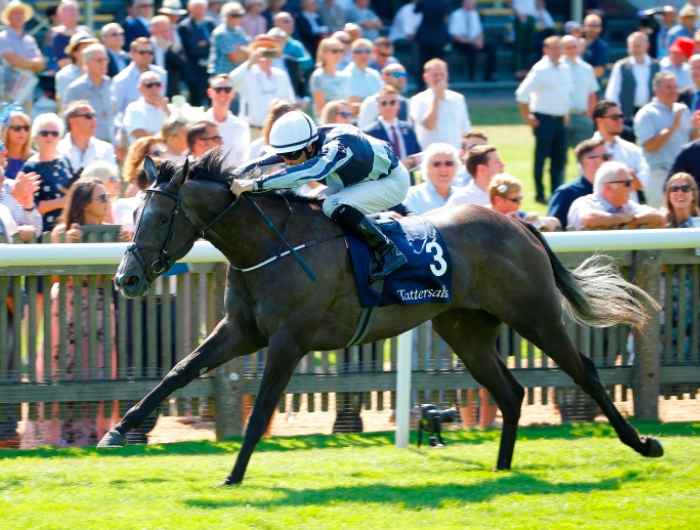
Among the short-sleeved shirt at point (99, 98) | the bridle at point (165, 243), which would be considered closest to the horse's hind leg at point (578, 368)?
the bridle at point (165, 243)

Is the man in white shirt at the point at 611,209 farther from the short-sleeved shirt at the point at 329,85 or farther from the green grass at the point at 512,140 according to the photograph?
the green grass at the point at 512,140

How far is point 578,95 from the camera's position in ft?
51.0

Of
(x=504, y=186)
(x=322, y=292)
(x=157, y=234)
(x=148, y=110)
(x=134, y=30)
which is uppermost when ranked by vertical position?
(x=134, y=30)

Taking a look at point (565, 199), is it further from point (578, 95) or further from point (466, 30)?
point (466, 30)

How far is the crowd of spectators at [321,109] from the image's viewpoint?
9680 millimetres

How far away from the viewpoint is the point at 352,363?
28.6 ft

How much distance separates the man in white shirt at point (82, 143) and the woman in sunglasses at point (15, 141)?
33 centimetres

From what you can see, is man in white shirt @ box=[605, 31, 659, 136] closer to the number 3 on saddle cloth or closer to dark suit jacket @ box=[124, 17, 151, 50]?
dark suit jacket @ box=[124, 17, 151, 50]

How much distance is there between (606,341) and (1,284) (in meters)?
3.70

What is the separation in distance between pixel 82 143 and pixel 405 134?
289 cm

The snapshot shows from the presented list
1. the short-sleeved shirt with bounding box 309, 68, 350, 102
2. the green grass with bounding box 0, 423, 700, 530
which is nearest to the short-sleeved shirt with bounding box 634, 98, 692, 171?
the short-sleeved shirt with bounding box 309, 68, 350, 102

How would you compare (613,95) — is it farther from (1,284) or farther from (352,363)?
(1,284)

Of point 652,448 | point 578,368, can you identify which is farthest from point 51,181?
point 652,448

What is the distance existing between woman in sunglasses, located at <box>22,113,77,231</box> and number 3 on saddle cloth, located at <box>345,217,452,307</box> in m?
3.36
